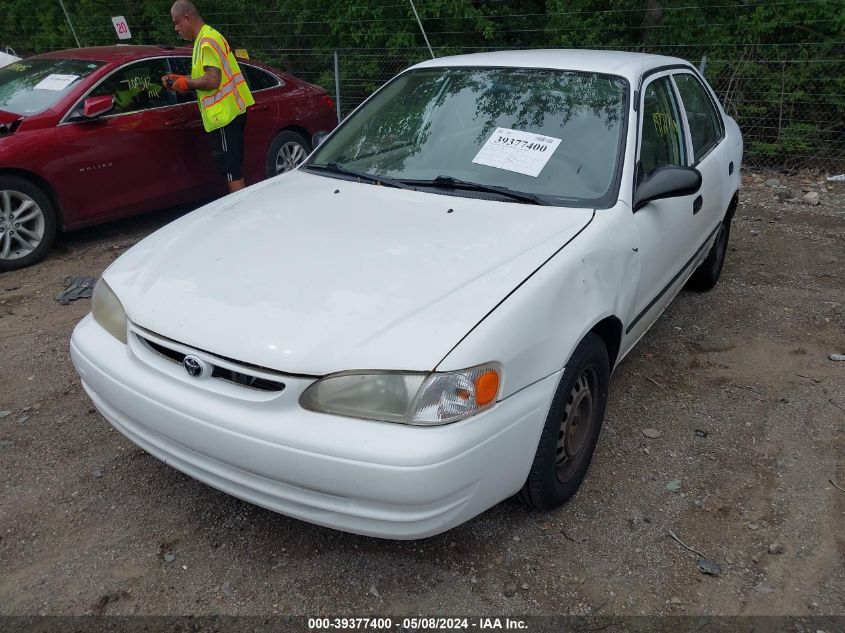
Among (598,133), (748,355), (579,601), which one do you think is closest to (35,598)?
(579,601)

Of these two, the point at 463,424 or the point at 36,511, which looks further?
the point at 36,511

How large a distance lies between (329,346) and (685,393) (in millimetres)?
2350

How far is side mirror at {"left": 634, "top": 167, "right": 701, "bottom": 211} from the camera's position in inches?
121

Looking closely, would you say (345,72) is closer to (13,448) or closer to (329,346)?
(13,448)

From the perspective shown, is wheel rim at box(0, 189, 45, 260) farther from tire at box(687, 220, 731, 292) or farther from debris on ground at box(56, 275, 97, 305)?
tire at box(687, 220, 731, 292)

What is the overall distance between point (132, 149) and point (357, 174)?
3.16 m

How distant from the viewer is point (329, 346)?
87.7 inches

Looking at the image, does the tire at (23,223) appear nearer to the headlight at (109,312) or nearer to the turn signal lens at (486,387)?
the headlight at (109,312)

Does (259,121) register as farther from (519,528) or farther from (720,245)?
(519,528)

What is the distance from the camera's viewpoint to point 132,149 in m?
5.85

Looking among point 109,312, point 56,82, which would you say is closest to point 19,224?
point 56,82

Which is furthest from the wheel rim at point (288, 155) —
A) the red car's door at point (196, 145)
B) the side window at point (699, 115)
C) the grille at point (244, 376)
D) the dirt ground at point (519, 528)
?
the grille at point (244, 376)

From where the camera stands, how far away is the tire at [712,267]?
16.3ft

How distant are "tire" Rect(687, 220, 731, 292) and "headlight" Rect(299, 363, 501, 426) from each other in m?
3.22
